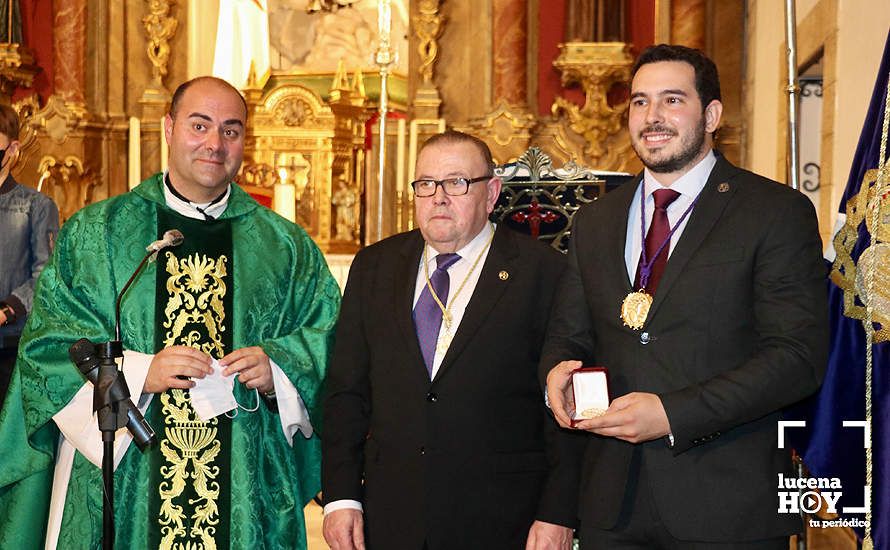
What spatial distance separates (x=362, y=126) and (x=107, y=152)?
225 cm

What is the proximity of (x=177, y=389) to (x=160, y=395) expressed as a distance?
0.18ft

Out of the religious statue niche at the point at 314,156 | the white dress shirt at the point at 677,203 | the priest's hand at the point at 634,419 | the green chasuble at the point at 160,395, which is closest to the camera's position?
the priest's hand at the point at 634,419

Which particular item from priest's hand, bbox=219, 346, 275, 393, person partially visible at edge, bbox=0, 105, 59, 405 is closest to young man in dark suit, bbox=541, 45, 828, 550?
priest's hand, bbox=219, 346, 275, 393

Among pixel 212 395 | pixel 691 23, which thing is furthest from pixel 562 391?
pixel 691 23

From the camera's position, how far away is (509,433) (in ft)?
9.45

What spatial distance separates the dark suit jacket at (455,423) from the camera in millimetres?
2848

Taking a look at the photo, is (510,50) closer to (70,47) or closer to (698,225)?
(70,47)

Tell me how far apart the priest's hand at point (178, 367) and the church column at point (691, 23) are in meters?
6.30

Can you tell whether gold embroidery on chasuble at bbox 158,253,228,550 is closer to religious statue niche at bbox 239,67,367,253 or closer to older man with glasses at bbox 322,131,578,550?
older man with glasses at bbox 322,131,578,550

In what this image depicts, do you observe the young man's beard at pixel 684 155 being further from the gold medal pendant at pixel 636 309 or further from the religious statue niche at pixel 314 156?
the religious statue niche at pixel 314 156

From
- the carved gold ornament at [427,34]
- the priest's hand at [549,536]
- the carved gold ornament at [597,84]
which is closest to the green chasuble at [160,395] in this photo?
the priest's hand at [549,536]

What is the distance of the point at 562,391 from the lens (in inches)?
99.3

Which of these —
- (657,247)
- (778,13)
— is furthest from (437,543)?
(778,13)

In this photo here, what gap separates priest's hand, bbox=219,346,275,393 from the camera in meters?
3.03
